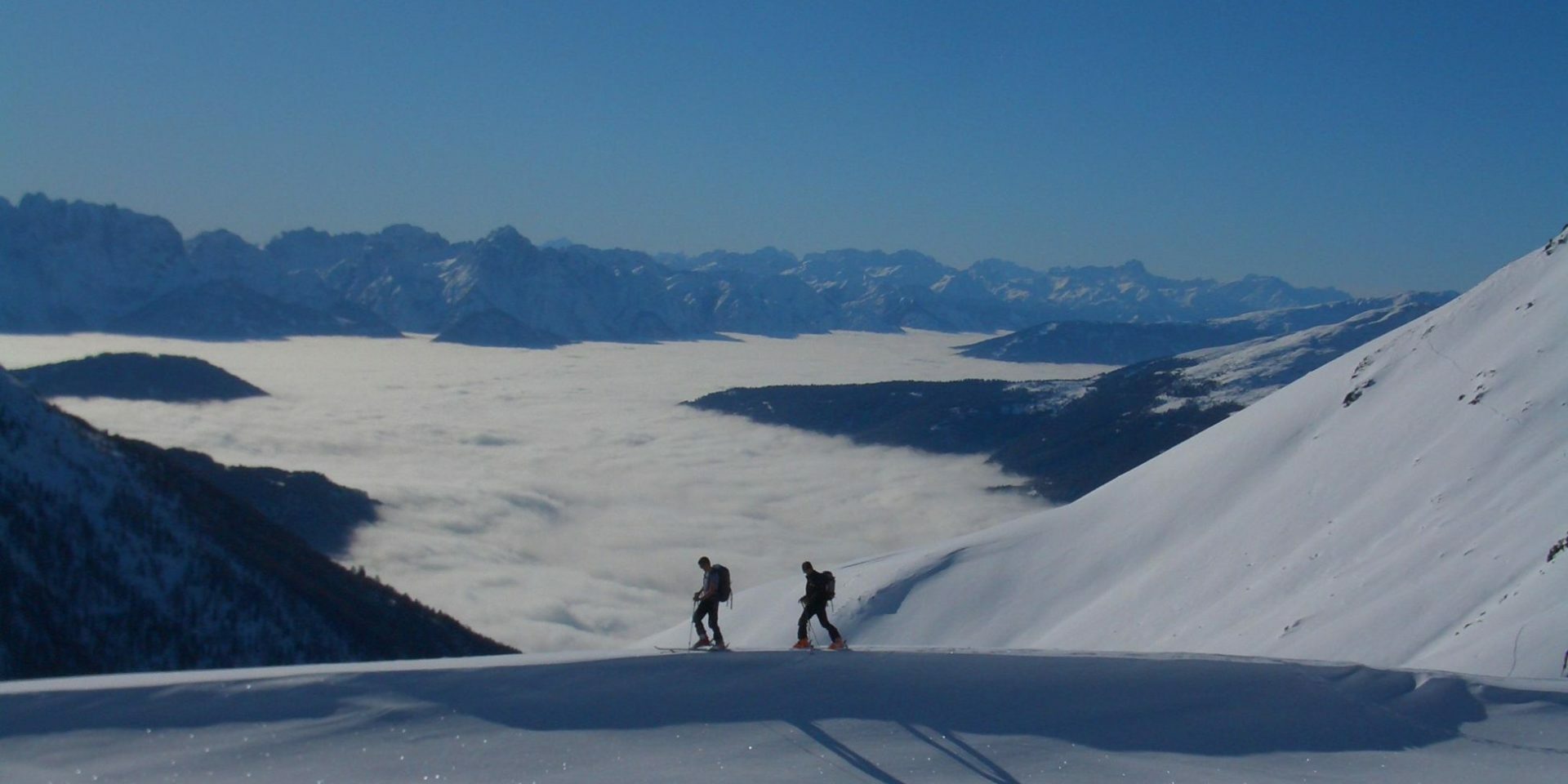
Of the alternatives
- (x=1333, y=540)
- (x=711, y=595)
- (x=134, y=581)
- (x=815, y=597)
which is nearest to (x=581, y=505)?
(x=134, y=581)

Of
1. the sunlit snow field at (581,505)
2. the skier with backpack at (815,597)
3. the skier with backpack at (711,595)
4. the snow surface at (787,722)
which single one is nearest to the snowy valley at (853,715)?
the snow surface at (787,722)

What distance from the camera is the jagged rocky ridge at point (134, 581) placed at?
30.0 m

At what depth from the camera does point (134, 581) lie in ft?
108

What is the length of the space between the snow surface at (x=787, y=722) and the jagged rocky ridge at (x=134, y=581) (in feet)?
72.7

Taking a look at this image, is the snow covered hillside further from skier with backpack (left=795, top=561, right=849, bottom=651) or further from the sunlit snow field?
the sunlit snow field

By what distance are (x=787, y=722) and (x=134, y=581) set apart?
101ft

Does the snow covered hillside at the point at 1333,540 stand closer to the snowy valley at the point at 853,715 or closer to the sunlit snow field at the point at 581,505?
the snowy valley at the point at 853,715

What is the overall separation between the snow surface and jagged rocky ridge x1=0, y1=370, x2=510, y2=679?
22.2 meters

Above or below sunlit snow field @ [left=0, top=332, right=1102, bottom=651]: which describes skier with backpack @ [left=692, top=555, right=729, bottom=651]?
above

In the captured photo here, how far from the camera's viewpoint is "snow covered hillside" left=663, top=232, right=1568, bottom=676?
898 inches

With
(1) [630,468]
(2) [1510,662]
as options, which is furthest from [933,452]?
Result: (2) [1510,662]

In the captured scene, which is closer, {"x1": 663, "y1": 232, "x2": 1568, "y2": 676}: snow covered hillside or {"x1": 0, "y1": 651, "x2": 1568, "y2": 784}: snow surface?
{"x1": 0, "y1": 651, "x2": 1568, "y2": 784}: snow surface

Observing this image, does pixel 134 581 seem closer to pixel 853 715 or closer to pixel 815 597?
pixel 815 597

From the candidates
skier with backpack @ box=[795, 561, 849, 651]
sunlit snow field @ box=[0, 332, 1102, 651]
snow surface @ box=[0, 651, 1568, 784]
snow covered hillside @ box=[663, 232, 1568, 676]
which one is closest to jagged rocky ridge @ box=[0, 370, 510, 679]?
snow covered hillside @ box=[663, 232, 1568, 676]
